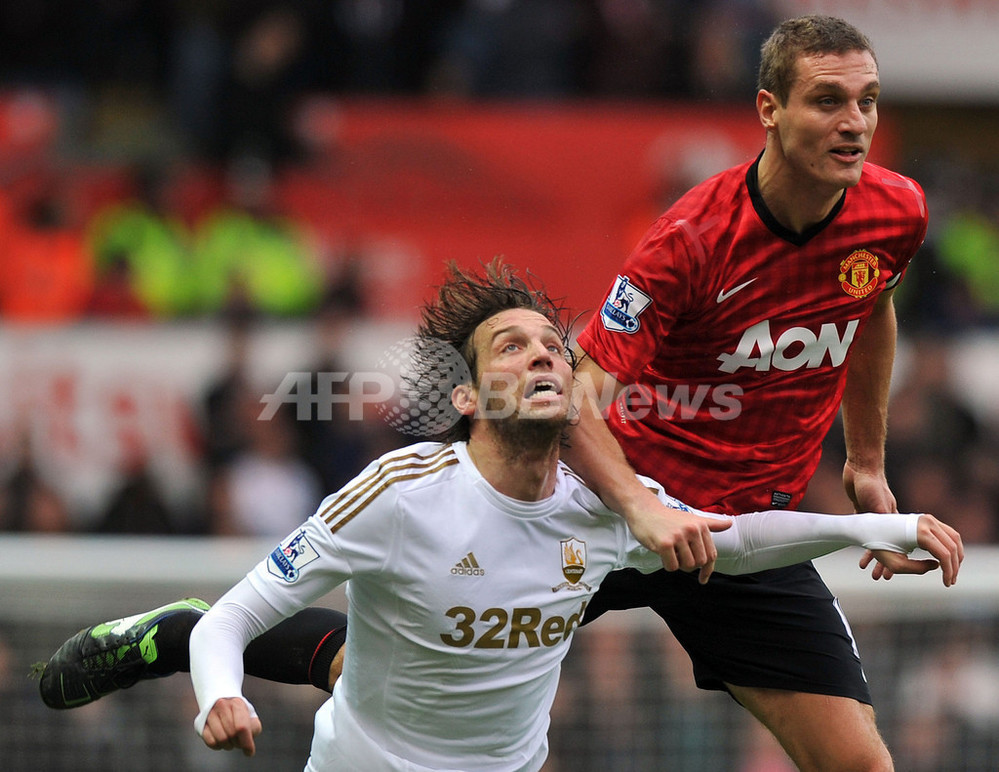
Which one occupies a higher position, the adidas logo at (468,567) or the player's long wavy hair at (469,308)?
the player's long wavy hair at (469,308)

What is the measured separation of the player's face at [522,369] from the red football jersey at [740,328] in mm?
325

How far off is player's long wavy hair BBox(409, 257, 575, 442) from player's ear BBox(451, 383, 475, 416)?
4 cm

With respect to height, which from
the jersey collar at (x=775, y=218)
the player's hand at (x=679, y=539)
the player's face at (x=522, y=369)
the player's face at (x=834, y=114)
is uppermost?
the player's face at (x=834, y=114)

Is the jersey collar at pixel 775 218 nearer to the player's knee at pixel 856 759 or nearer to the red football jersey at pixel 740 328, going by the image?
the red football jersey at pixel 740 328

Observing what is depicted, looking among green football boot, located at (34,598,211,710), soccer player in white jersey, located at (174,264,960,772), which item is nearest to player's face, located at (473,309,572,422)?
soccer player in white jersey, located at (174,264,960,772)

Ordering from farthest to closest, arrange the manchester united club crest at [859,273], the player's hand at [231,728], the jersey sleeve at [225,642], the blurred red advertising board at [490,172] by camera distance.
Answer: the blurred red advertising board at [490,172], the manchester united club crest at [859,273], the jersey sleeve at [225,642], the player's hand at [231,728]

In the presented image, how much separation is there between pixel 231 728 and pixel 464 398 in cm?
114

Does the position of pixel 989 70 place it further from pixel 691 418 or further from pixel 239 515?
pixel 691 418

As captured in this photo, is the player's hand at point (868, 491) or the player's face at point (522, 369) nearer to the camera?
the player's face at point (522, 369)

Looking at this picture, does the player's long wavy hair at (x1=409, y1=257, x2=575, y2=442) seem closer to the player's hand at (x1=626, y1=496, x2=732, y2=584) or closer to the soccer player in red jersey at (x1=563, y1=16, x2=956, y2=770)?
the soccer player in red jersey at (x1=563, y1=16, x2=956, y2=770)

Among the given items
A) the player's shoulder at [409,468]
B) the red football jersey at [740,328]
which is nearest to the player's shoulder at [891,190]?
the red football jersey at [740,328]

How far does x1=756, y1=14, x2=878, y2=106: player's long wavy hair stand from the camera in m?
4.25

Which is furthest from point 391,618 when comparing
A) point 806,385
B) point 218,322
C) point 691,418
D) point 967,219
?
point 967,219

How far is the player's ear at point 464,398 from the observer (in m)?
4.29
